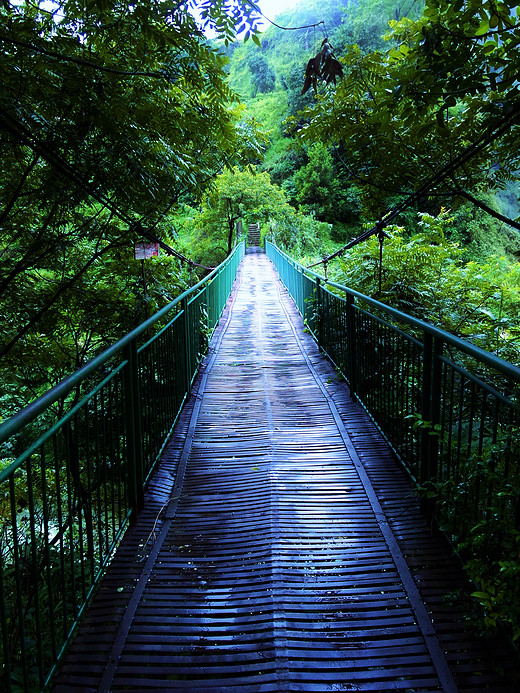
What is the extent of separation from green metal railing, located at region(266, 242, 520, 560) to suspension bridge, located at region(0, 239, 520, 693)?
2cm

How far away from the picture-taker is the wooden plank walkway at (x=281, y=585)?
6.25 ft

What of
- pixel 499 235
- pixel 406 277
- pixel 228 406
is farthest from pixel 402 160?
pixel 499 235

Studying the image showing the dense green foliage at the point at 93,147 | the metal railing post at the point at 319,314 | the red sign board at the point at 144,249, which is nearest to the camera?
→ the dense green foliage at the point at 93,147

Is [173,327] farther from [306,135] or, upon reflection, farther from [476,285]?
[476,285]

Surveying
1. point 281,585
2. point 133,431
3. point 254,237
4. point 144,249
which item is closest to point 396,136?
point 144,249

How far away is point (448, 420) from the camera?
9.14 ft

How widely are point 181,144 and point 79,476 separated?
3479 mm

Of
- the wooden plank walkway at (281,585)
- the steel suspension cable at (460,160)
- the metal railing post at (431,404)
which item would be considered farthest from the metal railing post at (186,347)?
the metal railing post at (431,404)

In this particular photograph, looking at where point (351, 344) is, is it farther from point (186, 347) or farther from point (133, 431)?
point (133, 431)

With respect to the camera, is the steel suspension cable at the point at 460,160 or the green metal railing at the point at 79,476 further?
the steel suspension cable at the point at 460,160

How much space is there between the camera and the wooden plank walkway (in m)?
1.91

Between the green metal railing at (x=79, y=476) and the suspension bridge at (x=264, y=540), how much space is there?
0.07ft

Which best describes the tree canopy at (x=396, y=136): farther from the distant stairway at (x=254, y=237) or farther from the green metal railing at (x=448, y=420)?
the distant stairway at (x=254, y=237)

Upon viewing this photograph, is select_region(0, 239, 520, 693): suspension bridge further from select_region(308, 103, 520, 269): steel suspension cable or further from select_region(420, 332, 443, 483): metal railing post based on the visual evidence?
select_region(308, 103, 520, 269): steel suspension cable
